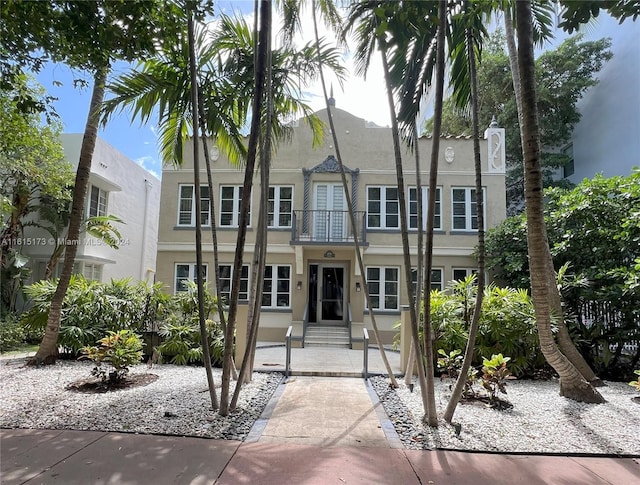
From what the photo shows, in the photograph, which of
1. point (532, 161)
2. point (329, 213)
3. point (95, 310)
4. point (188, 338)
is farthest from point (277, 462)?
point (329, 213)

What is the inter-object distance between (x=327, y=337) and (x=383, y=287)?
2.66 metres

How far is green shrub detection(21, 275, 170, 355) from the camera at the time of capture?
28.9 feet

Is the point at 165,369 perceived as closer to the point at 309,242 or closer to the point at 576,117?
the point at 309,242

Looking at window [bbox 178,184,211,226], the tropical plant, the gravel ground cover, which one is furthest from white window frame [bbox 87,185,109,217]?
the tropical plant

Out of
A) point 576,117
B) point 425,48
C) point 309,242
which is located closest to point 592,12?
point 425,48

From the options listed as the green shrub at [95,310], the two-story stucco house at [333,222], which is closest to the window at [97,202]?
the two-story stucco house at [333,222]

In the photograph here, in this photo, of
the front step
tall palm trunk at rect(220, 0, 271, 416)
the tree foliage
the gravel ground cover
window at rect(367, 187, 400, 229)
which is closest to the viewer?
the gravel ground cover

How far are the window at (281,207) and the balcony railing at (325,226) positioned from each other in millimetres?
508

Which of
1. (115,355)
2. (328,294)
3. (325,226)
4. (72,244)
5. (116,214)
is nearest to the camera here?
(115,355)

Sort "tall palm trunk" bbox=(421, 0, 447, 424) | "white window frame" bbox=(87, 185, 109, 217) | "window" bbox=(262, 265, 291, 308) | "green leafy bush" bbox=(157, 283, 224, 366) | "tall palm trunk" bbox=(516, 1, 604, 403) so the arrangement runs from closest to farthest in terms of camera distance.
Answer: "tall palm trunk" bbox=(421, 0, 447, 424) < "tall palm trunk" bbox=(516, 1, 604, 403) < "green leafy bush" bbox=(157, 283, 224, 366) < "window" bbox=(262, 265, 291, 308) < "white window frame" bbox=(87, 185, 109, 217)

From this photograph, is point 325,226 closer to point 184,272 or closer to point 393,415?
point 184,272

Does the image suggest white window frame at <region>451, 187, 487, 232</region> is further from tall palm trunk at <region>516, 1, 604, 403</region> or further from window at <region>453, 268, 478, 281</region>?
tall palm trunk at <region>516, 1, 604, 403</region>

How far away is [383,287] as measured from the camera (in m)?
14.2

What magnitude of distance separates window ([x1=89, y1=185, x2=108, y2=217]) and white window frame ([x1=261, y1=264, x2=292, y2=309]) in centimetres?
700
